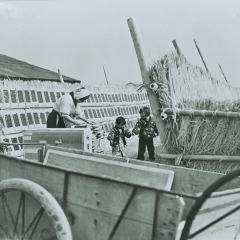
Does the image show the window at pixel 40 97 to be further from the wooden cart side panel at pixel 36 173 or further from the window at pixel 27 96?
the wooden cart side panel at pixel 36 173

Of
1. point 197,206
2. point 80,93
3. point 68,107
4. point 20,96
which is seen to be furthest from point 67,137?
point 20,96

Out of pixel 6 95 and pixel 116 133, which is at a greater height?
pixel 6 95

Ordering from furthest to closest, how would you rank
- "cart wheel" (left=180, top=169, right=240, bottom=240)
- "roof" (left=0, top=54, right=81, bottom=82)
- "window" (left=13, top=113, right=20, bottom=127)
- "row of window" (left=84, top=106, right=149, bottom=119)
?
"roof" (left=0, top=54, right=81, bottom=82)
"row of window" (left=84, top=106, right=149, bottom=119)
"window" (left=13, top=113, right=20, bottom=127)
"cart wheel" (left=180, top=169, right=240, bottom=240)

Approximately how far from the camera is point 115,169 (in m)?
3.77

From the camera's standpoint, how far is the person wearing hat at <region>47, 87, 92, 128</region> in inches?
245

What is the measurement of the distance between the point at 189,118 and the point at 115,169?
307cm

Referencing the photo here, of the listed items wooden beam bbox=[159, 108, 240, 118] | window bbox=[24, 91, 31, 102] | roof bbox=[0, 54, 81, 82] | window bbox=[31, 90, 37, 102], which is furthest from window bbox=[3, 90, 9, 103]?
wooden beam bbox=[159, 108, 240, 118]

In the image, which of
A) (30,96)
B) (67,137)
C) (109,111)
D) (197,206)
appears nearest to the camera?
(197,206)

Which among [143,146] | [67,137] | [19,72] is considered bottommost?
[143,146]

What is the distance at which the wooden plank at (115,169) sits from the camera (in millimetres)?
3520

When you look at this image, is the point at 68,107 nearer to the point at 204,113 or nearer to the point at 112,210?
the point at 204,113

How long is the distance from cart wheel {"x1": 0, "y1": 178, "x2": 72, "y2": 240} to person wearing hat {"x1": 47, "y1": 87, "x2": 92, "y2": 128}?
2.95m

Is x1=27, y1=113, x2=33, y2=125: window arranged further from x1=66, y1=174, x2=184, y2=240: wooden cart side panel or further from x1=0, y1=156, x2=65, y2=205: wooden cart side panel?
x1=66, y1=174, x2=184, y2=240: wooden cart side panel

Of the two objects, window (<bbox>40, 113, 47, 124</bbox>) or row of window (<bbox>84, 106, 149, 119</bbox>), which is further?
row of window (<bbox>84, 106, 149, 119</bbox>)
